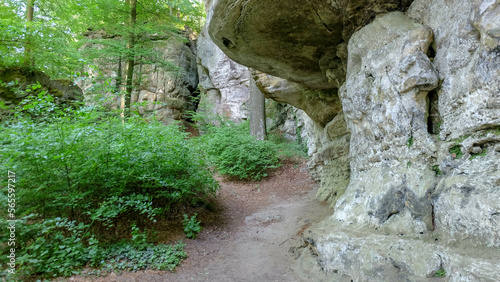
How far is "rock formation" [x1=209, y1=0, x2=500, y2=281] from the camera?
2590mm

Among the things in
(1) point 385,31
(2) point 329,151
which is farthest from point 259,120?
(1) point 385,31

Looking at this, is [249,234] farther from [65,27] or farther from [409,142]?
[65,27]

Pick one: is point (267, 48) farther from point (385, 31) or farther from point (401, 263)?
point (401, 263)

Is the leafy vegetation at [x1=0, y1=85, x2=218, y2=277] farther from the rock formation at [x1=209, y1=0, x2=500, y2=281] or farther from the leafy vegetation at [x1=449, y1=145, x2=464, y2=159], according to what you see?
the leafy vegetation at [x1=449, y1=145, x2=464, y2=159]

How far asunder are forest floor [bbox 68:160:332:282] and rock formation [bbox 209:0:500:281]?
0.74 m

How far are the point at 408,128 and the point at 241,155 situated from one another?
7527 mm

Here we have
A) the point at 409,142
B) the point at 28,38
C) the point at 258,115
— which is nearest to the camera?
the point at 409,142

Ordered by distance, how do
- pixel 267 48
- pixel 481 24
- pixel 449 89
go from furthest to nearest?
pixel 267 48 < pixel 449 89 < pixel 481 24

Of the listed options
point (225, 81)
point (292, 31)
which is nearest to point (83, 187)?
point (292, 31)

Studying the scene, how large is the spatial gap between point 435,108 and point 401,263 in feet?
6.88

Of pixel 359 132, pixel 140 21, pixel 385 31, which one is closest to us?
pixel 385 31

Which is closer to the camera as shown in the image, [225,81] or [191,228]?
[191,228]

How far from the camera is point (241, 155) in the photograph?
10.6 meters

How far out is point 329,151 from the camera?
808 centimetres
